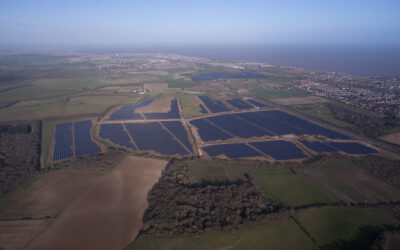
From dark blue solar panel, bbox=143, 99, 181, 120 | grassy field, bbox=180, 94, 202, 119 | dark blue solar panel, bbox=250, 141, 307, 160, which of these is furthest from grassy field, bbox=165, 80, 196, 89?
dark blue solar panel, bbox=250, 141, 307, 160

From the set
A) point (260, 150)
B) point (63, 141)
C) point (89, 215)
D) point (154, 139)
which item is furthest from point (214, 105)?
point (89, 215)

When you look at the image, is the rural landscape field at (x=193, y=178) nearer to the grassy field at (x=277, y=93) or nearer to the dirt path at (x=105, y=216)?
the dirt path at (x=105, y=216)

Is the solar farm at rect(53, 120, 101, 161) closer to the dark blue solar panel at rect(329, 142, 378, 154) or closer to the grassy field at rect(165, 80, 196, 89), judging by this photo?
the dark blue solar panel at rect(329, 142, 378, 154)

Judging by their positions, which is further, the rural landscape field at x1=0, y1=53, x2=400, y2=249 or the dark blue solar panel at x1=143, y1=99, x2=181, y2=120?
the dark blue solar panel at x1=143, y1=99, x2=181, y2=120

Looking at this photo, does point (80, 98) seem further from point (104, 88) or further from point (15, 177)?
point (15, 177)

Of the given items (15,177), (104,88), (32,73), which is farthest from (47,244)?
(32,73)

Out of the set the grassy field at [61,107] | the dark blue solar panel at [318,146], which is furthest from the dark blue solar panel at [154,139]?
the dark blue solar panel at [318,146]
